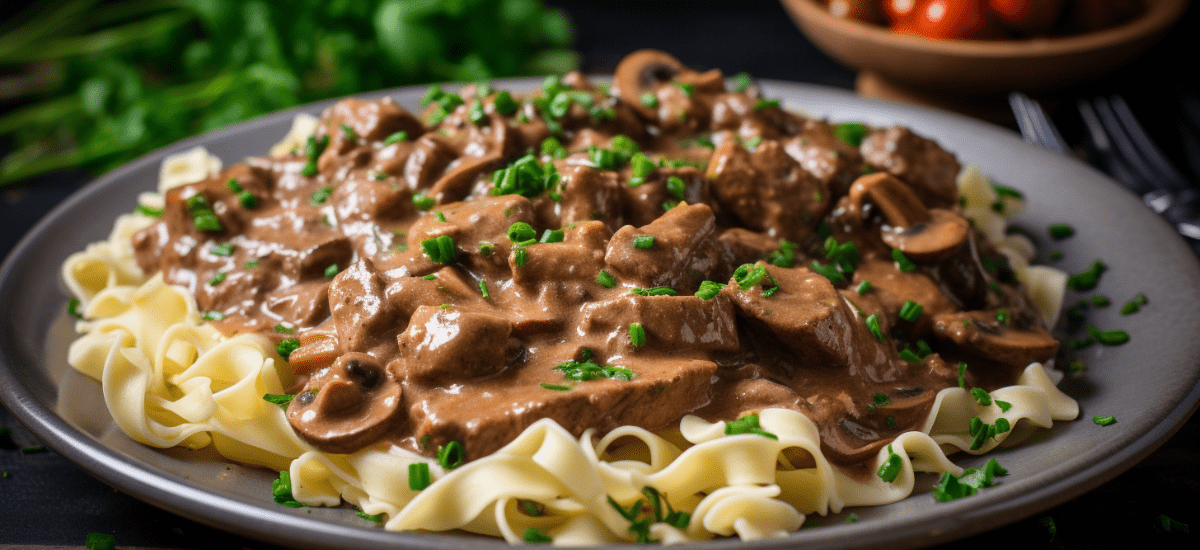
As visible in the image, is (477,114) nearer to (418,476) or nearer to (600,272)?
(600,272)

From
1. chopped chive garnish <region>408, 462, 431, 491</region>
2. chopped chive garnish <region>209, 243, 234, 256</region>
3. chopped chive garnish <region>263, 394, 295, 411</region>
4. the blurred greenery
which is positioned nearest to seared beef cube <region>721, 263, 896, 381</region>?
chopped chive garnish <region>408, 462, 431, 491</region>

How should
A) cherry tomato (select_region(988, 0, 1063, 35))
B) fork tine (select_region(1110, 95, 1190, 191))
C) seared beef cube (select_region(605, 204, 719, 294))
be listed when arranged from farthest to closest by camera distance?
cherry tomato (select_region(988, 0, 1063, 35)) < fork tine (select_region(1110, 95, 1190, 191)) < seared beef cube (select_region(605, 204, 719, 294))

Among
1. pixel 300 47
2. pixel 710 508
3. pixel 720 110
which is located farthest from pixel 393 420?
pixel 300 47

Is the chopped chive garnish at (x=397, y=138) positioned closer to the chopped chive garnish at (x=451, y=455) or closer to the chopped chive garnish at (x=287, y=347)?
the chopped chive garnish at (x=287, y=347)

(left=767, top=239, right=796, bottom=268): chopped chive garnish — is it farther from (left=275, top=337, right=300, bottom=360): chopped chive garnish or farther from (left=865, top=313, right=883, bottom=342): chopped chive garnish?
(left=275, top=337, right=300, bottom=360): chopped chive garnish

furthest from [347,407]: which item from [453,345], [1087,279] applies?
[1087,279]

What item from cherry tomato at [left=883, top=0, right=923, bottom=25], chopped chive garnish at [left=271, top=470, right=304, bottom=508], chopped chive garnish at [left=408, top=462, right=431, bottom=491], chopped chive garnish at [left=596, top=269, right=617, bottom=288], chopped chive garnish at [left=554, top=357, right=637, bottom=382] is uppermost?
cherry tomato at [left=883, top=0, right=923, bottom=25]
